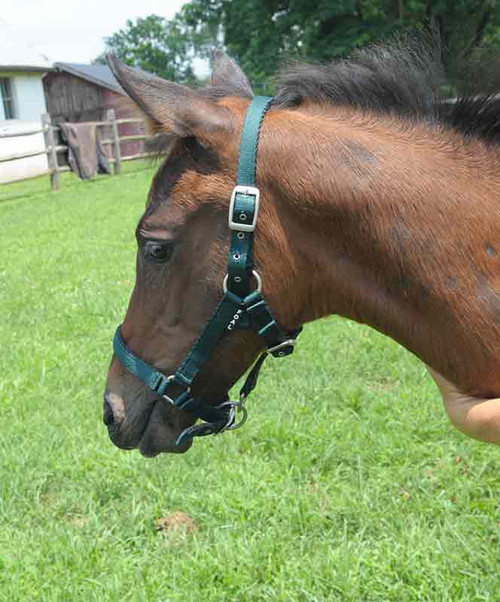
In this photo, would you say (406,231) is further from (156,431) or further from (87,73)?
(87,73)

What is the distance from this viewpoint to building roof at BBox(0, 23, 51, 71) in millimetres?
24109

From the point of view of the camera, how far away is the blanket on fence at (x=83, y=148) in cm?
1758

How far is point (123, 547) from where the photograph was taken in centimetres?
286

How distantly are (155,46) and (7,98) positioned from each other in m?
57.1

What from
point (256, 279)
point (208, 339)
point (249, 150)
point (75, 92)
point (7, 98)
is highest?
point (249, 150)

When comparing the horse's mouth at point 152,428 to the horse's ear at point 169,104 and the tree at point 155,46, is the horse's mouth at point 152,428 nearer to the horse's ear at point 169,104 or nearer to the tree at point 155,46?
the horse's ear at point 169,104

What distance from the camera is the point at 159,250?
1.72m

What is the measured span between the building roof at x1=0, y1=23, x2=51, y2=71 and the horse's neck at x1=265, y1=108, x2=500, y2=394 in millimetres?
24618

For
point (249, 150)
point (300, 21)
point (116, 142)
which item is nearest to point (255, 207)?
point (249, 150)

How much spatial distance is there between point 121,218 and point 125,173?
8957 mm

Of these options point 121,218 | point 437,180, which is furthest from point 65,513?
point 121,218

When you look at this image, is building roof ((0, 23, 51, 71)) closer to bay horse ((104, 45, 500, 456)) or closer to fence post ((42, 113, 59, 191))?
fence post ((42, 113, 59, 191))

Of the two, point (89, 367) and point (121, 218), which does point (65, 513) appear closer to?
point (89, 367)

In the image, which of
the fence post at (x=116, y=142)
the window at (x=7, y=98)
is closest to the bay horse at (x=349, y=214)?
the fence post at (x=116, y=142)
